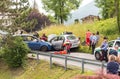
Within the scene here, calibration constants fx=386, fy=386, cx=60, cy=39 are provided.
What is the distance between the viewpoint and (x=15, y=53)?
26531mm

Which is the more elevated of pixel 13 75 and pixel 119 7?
pixel 119 7

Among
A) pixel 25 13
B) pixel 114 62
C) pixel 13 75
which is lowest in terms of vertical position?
pixel 13 75

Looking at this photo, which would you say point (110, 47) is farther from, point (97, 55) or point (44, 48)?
point (44, 48)

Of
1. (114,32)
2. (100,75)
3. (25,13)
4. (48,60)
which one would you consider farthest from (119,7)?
(100,75)

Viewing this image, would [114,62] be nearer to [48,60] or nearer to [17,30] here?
[48,60]

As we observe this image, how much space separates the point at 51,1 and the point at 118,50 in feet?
115

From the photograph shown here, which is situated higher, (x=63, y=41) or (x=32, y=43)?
(x=63, y=41)

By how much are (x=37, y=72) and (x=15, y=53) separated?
2.75 meters

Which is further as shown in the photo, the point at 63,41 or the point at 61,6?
the point at 61,6

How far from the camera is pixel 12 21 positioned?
95.9 feet

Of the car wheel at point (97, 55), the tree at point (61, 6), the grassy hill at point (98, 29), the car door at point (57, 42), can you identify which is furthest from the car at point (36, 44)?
the tree at point (61, 6)

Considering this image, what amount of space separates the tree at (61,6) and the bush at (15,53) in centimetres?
2808

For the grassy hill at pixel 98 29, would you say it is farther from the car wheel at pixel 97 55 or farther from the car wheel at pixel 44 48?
the car wheel at pixel 97 55

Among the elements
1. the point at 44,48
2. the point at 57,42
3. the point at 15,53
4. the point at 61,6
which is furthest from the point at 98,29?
the point at 61,6
